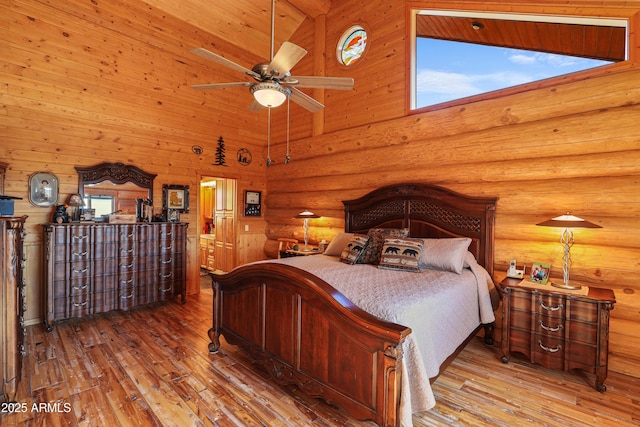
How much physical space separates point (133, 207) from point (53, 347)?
2035mm

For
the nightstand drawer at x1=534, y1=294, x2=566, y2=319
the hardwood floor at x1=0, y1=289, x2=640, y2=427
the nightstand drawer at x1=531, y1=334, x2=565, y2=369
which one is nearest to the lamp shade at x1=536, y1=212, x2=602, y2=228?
the nightstand drawer at x1=534, y1=294, x2=566, y2=319

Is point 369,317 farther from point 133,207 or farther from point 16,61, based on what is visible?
point 16,61

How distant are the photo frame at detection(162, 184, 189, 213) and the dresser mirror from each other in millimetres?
226

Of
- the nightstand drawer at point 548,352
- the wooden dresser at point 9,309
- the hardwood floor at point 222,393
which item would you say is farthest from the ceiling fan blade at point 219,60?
the nightstand drawer at point 548,352

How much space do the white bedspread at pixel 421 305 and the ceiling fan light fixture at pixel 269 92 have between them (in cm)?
161

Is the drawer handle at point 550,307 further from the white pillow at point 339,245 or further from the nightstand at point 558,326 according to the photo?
the white pillow at point 339,245

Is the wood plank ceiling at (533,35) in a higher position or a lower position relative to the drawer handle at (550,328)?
higher

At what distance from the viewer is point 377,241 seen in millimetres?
3646

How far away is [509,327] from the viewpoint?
2809 mm

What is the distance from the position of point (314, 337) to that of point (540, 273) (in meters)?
2.29

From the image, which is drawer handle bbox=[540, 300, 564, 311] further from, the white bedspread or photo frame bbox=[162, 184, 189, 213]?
photo frame bbox=[162, 184, 189, 213]

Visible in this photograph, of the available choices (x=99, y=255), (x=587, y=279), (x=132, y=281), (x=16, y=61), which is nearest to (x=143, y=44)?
(x=16, y=61)

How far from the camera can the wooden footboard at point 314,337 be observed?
173 centimetres

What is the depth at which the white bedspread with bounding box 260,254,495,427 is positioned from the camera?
5.82 feet
